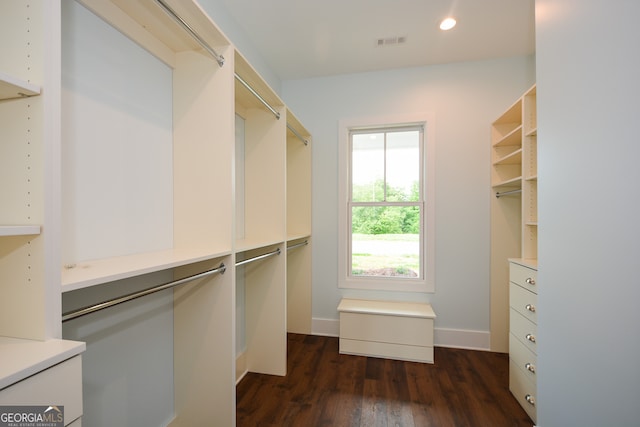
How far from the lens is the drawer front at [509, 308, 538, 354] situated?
168 centimetres

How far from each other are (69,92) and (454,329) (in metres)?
3.24

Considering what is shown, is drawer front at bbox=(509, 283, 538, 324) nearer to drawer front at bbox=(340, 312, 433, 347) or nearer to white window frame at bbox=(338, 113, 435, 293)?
drawer front at bbox=(340, 312, 433, 347)

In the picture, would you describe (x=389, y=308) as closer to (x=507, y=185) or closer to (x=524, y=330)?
(x=524, y=330)

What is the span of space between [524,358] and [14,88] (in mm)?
2649

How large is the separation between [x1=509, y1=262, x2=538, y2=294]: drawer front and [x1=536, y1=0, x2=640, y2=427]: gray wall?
0.24 metres

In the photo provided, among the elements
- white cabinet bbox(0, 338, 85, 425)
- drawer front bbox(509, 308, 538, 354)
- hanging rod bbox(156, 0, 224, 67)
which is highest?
hanging rod bbox(156, 0, 224, 67)

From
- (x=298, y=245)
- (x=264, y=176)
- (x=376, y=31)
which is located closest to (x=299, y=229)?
(x=298, y=245)

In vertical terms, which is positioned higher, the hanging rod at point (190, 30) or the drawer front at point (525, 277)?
the hanging rod at point (190, 30)

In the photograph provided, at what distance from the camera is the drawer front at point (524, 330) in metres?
1.68

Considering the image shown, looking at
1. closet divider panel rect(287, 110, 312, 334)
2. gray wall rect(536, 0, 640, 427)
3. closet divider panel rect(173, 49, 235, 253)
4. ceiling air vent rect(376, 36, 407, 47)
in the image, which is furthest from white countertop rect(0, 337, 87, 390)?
ceiling air vent rect(376, 36, 407, 47)

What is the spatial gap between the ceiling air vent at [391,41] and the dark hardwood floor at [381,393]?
2.81 m

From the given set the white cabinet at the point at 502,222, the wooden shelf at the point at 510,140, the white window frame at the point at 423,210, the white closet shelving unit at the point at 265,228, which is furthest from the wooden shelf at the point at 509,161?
the white closet shelving unit at the point at 265,228

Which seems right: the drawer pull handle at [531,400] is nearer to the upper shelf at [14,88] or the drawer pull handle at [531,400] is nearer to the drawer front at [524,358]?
the drawer front at [524,358]

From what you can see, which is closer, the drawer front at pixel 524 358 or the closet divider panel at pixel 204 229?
the closet divider panel at pixel 204 229
